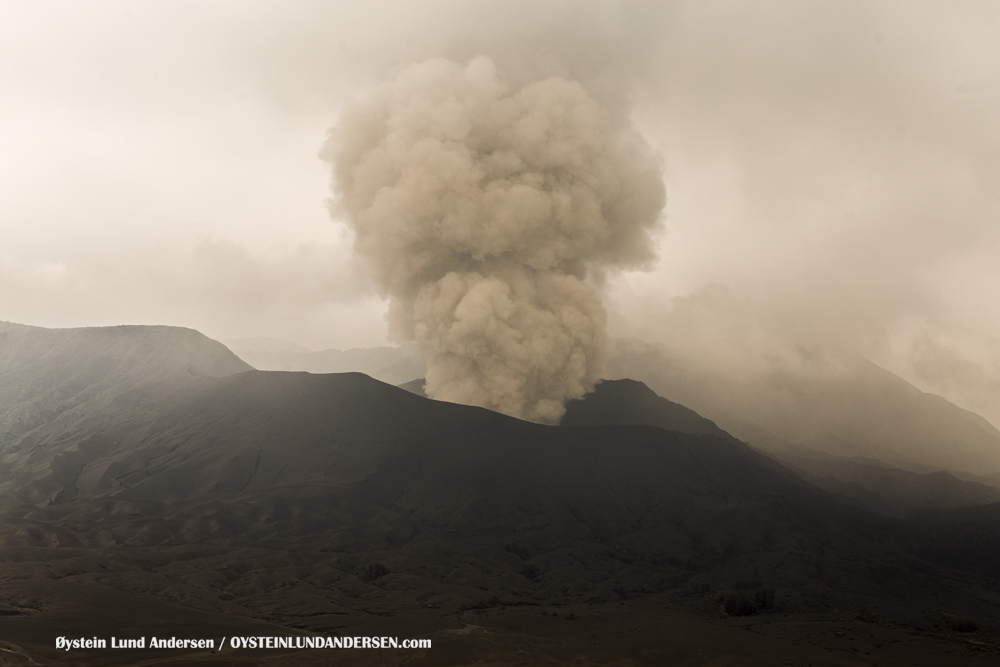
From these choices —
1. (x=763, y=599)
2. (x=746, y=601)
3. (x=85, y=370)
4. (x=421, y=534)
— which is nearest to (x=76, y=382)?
(x=85, y=370)

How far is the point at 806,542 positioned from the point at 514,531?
21.1m

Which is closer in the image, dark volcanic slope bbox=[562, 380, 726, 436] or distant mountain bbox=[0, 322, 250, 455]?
distant mountain bbox=[0, 322, 250, 455]

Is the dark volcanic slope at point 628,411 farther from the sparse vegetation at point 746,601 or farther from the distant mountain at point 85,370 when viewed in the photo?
the distant mountain at point 85,370

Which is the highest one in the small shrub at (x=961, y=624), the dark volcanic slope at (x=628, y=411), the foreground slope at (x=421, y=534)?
the dark volcanic slope at (x=628, y=411)

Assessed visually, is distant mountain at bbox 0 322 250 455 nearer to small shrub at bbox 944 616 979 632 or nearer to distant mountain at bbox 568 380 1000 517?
distant mountain at bbox 568 380 1000 517

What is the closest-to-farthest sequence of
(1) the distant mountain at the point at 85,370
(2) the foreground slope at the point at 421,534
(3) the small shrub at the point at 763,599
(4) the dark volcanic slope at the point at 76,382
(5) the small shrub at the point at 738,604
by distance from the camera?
(2) the foreground slope at the point at 421,534
(5) the small shrub at the point at 738,604
(3) the small shrub at the point at 763,599
(4) the dark volcanic slope at the point at 76,382
(1) the distant mountain at the point at 85,370

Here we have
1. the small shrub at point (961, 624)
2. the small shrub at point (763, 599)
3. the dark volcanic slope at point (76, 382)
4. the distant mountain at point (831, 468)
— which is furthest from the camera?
the distant mountain at point (831, 468)

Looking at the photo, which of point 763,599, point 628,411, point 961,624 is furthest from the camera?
point 628,411

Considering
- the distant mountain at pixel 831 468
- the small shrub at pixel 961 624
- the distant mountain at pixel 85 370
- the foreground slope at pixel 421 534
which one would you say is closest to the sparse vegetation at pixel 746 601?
the foreground slope at pixel 421 534

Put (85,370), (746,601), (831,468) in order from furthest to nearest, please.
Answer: (831,468)
(85,370)
(746,601)

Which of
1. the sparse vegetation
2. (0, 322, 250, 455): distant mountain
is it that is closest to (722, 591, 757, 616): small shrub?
the sparse vegetation

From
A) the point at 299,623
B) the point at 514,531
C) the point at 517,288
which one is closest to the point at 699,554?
the point at 514,531

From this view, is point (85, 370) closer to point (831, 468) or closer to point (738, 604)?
point (738, 604)

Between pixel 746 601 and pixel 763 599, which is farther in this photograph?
pixel 763 599
